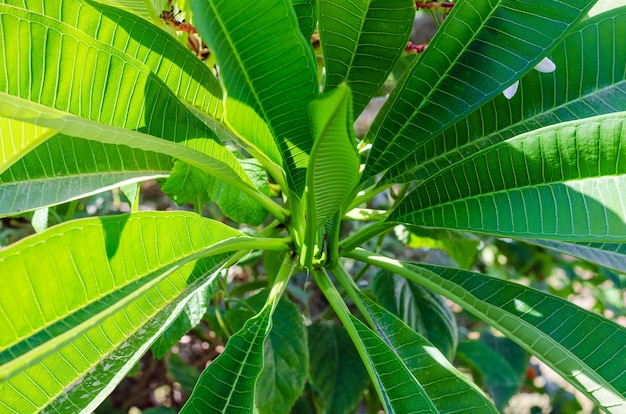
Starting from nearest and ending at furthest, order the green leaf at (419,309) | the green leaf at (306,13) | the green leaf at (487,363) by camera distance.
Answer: the green leaf at (306,13) → the green leaf at (419,309) → the green leaf at (487,363)

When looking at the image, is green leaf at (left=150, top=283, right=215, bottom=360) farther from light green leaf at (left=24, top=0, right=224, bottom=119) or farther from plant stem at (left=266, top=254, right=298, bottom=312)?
light green leaf at (left=24, top=0, right=224, bottom=119)

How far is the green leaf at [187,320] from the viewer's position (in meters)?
0.92

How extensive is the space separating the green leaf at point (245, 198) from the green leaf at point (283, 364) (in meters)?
0.23

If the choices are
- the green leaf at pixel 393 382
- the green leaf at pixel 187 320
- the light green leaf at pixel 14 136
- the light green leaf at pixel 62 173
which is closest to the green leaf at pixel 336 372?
the green leaf at pixel 187 320

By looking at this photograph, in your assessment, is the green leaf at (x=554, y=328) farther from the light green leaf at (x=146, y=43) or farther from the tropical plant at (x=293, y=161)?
the light green leaf at (x=146, y=43)

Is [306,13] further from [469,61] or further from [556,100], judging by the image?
[556,100]

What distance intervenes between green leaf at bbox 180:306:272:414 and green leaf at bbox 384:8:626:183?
28 centimetres

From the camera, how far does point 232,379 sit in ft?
1.96

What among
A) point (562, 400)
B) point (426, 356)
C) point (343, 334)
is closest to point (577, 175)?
point (426, 356)

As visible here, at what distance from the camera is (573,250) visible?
877mm

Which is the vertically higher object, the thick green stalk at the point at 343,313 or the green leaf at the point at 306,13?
the green leaf at the point at 306,13

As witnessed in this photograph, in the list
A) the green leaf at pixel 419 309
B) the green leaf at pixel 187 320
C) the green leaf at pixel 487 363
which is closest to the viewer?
the green leaf at pixel 187 320

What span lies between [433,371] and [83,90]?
1.52 feet

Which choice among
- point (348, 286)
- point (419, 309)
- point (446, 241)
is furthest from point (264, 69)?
point (446, 241)
